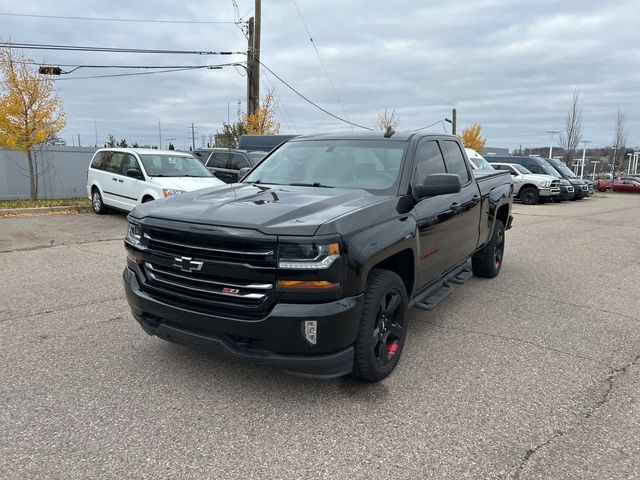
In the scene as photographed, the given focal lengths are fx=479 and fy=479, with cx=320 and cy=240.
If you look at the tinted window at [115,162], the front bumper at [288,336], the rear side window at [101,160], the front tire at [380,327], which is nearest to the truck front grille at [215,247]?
the front bumper at [288,336]

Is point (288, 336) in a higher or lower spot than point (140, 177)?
lower

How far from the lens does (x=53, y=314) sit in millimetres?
4777

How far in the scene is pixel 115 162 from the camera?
11.7 meters

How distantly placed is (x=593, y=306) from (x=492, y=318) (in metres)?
1.45

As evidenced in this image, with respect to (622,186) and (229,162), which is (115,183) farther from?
(622,186)

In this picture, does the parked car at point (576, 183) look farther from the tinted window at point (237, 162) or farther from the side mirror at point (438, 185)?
the side mirror at point (438, 185)

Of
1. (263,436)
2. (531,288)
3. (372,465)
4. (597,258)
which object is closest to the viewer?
(372,465)

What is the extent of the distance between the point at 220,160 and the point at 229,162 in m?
0.52

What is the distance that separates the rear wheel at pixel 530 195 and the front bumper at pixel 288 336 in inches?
786

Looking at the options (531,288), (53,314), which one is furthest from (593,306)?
(53,314)

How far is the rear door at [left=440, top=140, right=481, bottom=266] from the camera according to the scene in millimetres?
4832

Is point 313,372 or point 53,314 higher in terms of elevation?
point 313,372

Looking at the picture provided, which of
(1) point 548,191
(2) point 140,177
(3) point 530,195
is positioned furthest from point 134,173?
(1) point 548,191

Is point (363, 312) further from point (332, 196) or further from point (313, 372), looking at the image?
point (332, 196)
